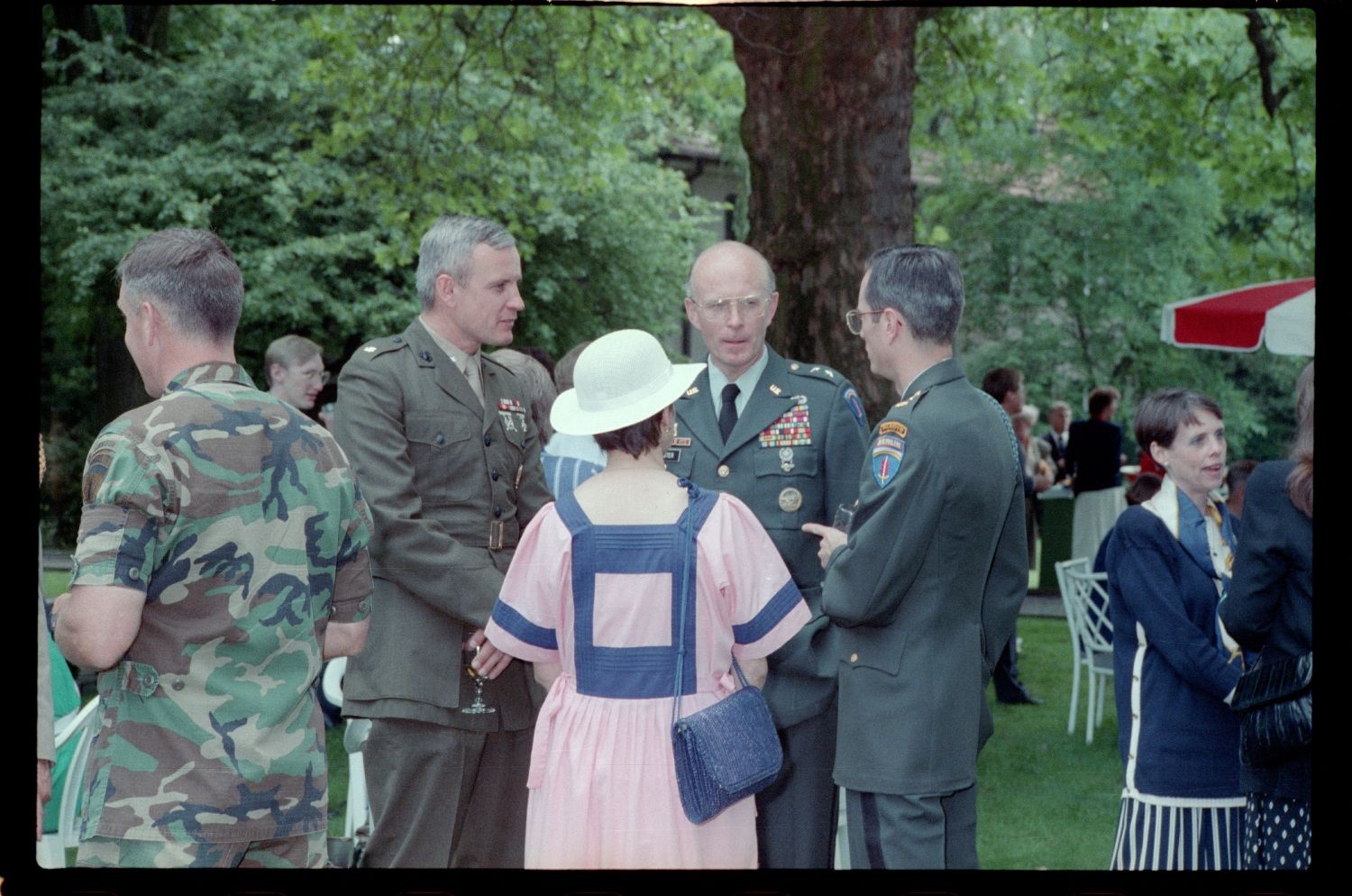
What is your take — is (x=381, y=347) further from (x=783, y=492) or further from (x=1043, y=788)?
(x=1043, y=788)

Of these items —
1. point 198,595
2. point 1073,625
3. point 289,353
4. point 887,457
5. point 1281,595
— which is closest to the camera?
point 198,595

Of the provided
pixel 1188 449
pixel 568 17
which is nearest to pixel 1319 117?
pixel 1188 449

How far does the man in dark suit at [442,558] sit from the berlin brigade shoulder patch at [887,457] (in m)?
1.18

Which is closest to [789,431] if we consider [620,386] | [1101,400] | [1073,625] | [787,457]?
[787,457]

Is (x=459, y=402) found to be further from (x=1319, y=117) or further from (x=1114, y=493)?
(x=1114, y=493)

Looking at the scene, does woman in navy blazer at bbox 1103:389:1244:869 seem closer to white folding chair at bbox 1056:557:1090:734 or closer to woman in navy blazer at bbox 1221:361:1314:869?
woman in navy blazer at bbox 1221:361:1314:869

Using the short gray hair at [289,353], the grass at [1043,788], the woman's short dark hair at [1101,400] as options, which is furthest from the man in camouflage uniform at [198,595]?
the woman's short dark hair at [1101,400]

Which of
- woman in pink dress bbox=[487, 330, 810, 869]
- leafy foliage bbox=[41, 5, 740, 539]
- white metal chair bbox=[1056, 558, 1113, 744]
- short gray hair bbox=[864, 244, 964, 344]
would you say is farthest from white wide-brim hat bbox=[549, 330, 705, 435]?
leafy foliage bbox=[41, 5, 740, 539]

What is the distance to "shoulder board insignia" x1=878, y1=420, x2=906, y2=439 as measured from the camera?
11.9 ft

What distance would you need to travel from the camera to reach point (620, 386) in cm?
342

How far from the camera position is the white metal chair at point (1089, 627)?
783cm

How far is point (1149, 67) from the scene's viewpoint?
12.7 m

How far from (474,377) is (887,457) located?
4.53 feet

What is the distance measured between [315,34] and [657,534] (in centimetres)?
979
